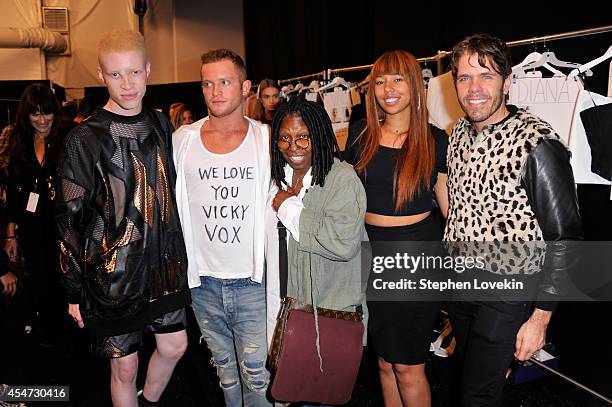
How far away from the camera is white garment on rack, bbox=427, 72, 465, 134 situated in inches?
124

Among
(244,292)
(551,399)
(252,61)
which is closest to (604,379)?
(551,399)

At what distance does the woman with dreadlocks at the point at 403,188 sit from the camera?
6.68ft

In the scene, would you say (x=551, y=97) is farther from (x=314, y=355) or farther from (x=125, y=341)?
(x=125, y=341)

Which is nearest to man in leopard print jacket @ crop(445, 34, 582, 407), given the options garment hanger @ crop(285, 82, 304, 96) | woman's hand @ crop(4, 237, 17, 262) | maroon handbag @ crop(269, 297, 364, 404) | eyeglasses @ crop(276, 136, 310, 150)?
maroon handbag @ crop(269, 297, 364, 404)

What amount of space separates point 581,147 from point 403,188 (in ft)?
3.77

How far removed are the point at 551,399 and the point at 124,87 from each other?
2664 millimetres

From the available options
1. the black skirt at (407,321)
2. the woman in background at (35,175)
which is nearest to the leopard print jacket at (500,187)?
the black skirt at (407,321)

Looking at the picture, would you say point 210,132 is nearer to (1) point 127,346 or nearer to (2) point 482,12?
Result: (1) point 127,346

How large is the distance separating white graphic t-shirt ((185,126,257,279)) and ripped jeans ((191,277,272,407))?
77mm

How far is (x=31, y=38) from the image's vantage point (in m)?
9.62

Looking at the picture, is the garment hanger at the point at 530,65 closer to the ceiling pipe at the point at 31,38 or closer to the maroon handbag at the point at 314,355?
the maroon handbag at the point at 314,355

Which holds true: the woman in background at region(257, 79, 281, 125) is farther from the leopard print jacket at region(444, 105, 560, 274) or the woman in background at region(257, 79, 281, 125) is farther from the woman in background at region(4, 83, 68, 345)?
the leopard print jacket at region(444, 105, 560, 274)

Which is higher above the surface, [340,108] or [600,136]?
[340,108]

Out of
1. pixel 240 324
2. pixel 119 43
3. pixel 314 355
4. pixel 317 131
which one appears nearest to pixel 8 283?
pixel 240 324
